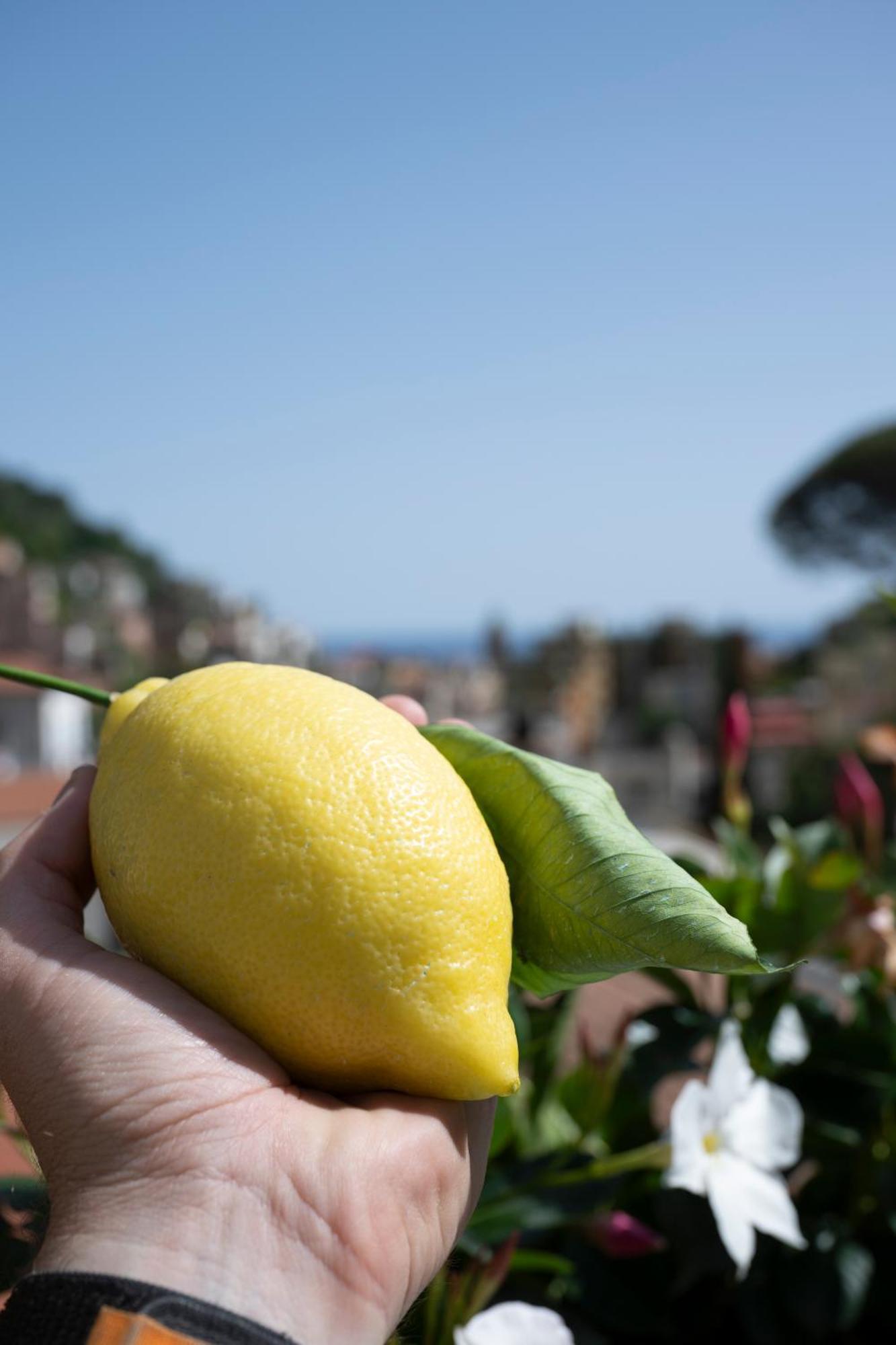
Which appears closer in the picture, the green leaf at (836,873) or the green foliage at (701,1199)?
the green foliage at (701,1199)

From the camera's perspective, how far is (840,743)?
9.54 metres

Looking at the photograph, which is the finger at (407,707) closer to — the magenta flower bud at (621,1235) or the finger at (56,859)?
the finger at (56,859)

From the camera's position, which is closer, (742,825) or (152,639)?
(742,825)

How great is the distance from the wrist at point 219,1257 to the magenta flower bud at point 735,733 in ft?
3.14

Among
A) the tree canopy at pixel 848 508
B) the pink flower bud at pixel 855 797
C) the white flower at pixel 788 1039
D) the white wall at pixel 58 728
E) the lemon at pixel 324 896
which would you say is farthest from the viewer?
the white wall at pixel 58 728

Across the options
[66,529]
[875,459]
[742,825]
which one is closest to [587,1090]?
[742,825]

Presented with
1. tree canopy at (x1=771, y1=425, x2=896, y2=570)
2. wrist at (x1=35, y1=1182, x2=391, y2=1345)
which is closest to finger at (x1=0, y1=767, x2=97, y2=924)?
wrist at (x1=35, y1=1182, x2=391, y2=1345)

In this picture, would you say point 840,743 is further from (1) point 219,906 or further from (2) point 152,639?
(2) point 152,639

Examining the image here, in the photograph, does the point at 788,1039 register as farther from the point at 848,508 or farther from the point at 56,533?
the point at 56,533

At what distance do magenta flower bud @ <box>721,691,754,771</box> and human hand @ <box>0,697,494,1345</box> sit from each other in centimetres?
83

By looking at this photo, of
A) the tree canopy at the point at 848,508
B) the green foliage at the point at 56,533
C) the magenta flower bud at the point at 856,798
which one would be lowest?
the green foliage at the point at 56,533

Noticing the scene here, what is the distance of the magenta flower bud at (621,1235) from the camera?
1.07 metres

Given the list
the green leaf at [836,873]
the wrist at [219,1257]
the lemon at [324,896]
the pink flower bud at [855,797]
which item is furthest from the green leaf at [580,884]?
the pink flower bud at [855,797]

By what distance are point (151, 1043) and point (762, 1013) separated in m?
0.80
